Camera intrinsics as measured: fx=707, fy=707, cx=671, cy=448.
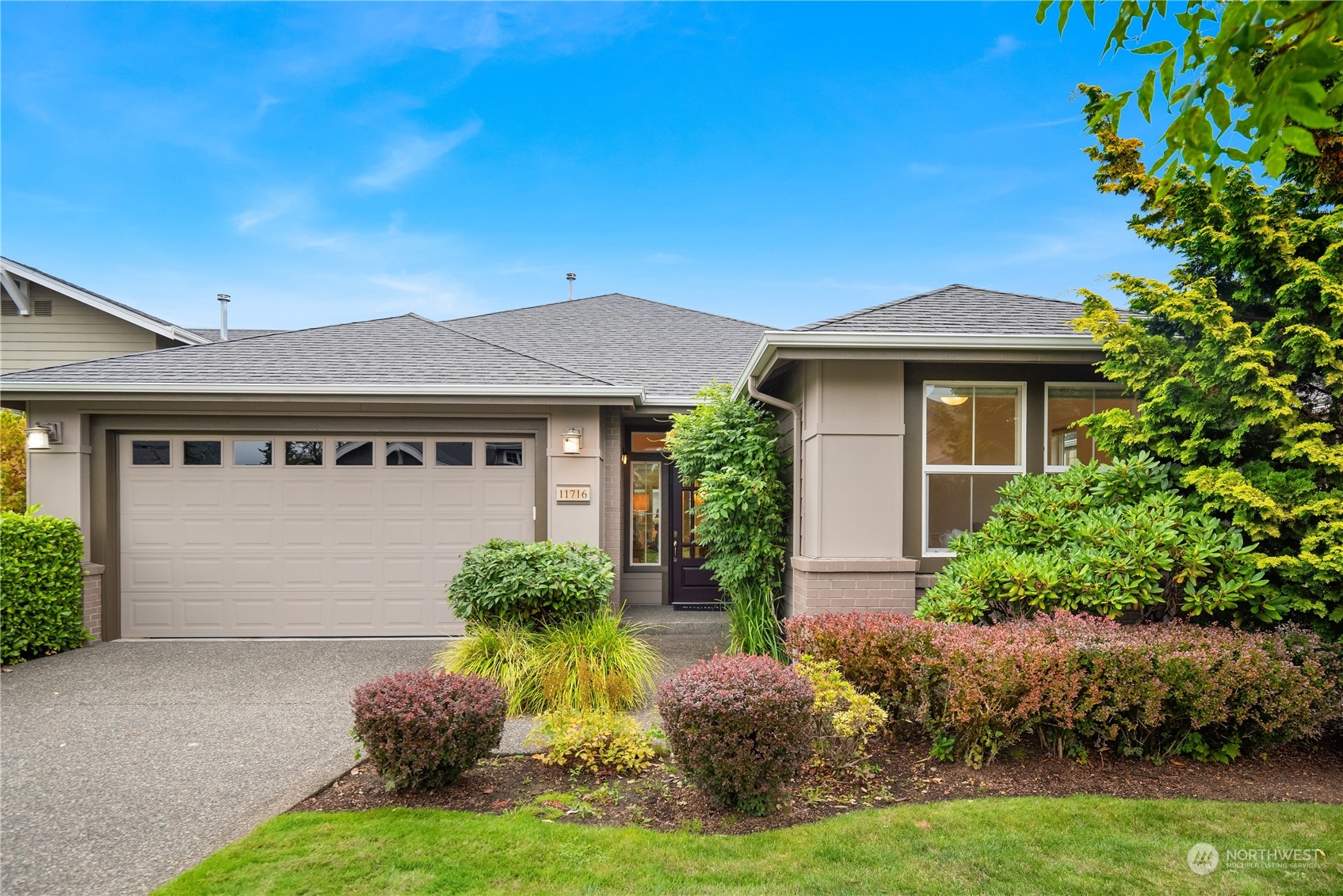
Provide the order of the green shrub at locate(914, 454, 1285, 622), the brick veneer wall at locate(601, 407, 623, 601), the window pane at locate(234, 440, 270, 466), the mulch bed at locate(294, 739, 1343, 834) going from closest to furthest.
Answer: the mulch bed at locate(294, 739, 1343, 834) < the green shrub at locate(914, 454, 1285, 622) < the window pane at locate(234, 440, 270, 466) < the brick veneer wall at locate(601, 407, 623, 601)

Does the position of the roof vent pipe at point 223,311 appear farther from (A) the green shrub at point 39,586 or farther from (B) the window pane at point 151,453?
(A) the green shrub at point 39,586

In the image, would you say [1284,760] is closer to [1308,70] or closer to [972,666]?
[972,666]

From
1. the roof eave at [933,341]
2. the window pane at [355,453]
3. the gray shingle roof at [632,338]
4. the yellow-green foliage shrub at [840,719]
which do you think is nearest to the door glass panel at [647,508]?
the gray shingle roof at [632,338]

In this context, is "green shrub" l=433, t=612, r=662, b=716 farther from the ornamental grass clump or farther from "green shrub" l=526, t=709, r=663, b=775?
the ornamental grass clump

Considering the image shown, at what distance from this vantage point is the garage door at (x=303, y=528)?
827 cm

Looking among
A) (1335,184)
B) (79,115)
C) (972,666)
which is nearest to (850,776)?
(972,666)

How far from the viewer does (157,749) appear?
4.84m

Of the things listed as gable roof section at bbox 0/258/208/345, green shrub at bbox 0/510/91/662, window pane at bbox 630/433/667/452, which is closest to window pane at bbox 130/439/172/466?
green shrub at bbox 0/510/91/662

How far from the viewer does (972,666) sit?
13.2 ft

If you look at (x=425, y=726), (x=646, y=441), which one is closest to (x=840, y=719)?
(x=425, y=726)

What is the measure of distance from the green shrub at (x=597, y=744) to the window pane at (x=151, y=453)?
22.0 ft

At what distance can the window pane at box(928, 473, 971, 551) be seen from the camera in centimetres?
645

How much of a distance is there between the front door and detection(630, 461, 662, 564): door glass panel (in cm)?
22

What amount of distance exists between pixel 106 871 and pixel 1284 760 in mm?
6317
